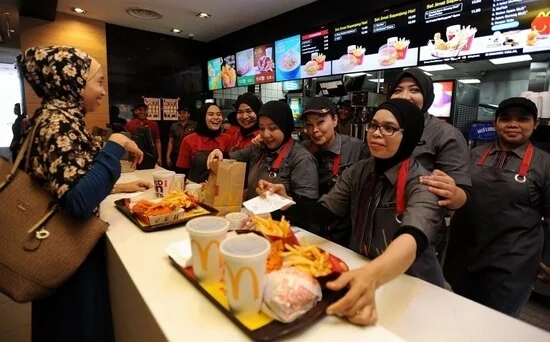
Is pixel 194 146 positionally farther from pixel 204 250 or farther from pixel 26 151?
pixel 204 250

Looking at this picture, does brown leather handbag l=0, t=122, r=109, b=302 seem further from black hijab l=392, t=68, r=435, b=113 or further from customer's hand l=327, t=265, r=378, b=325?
black hijab l=392, t=68, r=435, b=113

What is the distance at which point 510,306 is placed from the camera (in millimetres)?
1777

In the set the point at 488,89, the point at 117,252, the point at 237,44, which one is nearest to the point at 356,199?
the point at 117,252

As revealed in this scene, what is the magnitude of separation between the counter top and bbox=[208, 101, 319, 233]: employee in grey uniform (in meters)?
0.56

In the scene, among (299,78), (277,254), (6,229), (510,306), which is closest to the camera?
(277,254)

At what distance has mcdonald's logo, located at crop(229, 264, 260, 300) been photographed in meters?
0.65

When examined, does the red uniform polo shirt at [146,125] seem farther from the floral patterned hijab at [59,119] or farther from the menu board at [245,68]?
the floral patterned hijab at [59,119]

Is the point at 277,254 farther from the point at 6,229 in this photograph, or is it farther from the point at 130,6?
the point at 130,6

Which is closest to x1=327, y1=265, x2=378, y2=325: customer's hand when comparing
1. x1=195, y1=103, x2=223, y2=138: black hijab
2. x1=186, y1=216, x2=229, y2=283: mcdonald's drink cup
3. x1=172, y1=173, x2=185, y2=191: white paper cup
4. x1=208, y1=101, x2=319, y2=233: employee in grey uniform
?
x1=186, y1=216, x2=229, y2=283: mcdonald's drink cup

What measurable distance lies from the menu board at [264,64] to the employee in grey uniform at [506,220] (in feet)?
10.7

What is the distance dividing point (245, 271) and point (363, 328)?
12.5 inches

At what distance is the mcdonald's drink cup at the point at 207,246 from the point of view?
806 mm

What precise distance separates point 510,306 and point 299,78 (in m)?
3.38

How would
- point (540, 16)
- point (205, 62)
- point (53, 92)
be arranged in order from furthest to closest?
point (205, 62) < point (540, 16) < point (53, 92)
